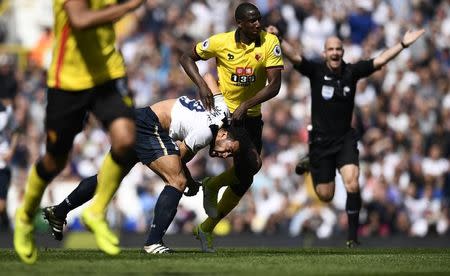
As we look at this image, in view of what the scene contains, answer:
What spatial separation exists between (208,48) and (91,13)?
3689mm

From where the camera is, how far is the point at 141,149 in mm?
12008

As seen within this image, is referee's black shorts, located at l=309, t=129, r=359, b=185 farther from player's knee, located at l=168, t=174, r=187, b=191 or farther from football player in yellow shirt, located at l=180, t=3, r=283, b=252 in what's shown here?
player's knee, located at l=168, t=174, r=187, b=191

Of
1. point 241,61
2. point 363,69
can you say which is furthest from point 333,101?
point 241,61

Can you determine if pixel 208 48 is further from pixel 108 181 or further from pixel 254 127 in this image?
pixel 108 181

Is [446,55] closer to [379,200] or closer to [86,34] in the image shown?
[379,200]

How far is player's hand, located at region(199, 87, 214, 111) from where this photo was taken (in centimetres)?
1239

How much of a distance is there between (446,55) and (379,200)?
4.62 metres

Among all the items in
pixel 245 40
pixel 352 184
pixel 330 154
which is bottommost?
pixel 352 184

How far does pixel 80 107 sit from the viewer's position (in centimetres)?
975

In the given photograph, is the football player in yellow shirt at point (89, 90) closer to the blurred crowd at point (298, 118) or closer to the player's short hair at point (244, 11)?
the player's short hair at point (244, 11)

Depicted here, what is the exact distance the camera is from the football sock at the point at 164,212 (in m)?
11.8

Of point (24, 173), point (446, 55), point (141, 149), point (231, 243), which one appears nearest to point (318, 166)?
point (231, 243)

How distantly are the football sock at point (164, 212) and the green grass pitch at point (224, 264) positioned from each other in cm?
24

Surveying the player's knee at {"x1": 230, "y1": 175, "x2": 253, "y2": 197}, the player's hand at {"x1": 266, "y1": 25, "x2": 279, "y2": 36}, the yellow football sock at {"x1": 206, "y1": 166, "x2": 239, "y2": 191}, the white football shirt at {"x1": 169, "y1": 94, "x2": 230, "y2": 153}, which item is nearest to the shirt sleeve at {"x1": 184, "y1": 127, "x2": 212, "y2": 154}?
the white football shirt at {"x1": 169, "y1": 94, "x2": 230, "y2": 153}
